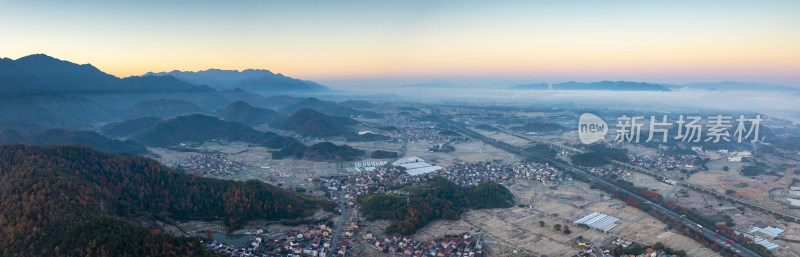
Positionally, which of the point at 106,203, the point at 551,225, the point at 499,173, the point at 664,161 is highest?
the point at 106,203

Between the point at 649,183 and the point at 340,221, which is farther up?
the point at 340,221

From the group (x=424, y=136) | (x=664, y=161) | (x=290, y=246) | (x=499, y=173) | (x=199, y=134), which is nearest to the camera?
(x=290, y=246)

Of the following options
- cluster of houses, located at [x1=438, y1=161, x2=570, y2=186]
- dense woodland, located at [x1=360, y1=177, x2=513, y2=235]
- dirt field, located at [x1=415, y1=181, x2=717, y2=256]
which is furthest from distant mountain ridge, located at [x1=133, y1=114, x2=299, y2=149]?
dirt field, located at [x1=415, y1=181, x2=717, y2=256]

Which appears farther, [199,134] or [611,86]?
[611,86]

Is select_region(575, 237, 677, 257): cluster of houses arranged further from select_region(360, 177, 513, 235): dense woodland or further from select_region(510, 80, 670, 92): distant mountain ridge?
select_region(510, 80, 670, 92): distant mountain ridge

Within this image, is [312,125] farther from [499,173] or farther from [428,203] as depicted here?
[428,203]

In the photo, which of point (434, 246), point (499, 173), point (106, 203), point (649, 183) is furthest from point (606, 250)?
point (106, 203)

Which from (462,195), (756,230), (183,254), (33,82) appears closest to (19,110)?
(33,82)
